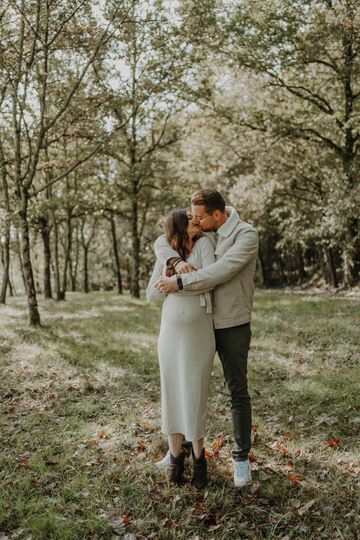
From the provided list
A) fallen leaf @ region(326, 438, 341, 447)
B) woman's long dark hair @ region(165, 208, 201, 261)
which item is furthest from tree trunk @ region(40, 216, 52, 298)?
fallen leaf @ region(326, 438, 341, 447)

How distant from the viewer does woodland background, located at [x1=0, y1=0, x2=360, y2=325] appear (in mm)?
12344

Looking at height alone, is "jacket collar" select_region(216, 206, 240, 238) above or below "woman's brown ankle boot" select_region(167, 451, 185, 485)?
above

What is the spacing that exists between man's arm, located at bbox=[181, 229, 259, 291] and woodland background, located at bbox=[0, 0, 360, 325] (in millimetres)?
9304

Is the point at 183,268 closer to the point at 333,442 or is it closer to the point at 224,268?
the point at 224,268

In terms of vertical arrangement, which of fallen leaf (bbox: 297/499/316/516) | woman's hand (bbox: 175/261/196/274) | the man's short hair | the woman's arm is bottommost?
fallen leaf (bbox: 297/499/316/516)

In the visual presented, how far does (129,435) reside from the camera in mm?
5758

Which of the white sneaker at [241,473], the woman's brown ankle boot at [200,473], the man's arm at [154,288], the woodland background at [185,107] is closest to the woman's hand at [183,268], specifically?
the man's arm at [154,288]

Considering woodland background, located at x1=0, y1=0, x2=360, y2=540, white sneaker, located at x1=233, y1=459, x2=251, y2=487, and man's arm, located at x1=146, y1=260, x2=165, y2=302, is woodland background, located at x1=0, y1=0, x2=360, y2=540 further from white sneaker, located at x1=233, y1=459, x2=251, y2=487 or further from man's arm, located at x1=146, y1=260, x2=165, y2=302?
man's arm, located at x1=146, y1=260, x2=165, y2=302

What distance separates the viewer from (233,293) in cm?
439

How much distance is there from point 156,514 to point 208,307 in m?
1.92

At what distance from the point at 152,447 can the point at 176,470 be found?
37.4 inches

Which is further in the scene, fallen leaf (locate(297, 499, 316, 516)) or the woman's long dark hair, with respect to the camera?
the woman's long dark hair

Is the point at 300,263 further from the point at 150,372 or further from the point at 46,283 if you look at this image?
the point at 150,372

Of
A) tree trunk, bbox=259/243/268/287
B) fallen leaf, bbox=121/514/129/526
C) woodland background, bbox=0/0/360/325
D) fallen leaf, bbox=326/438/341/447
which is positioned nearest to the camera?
fallen leaf, bbox=121/514/129/526
